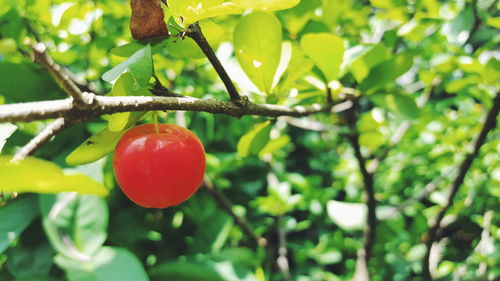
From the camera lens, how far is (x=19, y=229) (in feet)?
3.06

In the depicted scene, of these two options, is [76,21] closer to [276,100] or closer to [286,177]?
[276,100]

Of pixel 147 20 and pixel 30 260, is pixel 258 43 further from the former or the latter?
pixel 30 260

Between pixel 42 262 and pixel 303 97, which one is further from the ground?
pixel 303 97

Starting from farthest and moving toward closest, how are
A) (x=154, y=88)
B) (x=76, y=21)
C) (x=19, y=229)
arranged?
(x=76, y=21)
(x=19, y=229)
(x=154, y=88)

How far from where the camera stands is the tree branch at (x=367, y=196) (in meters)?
1.03

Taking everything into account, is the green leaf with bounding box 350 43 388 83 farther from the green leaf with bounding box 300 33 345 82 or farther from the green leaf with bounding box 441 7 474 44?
the green leaf with bounding box 441 7 474 44

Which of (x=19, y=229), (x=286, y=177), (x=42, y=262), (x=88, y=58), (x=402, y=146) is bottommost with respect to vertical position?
(x=286, y=177)

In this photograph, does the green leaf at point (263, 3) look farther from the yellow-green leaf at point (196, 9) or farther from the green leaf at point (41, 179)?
the green leaf at point (41, 179)

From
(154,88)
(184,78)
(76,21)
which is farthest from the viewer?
(184,78)

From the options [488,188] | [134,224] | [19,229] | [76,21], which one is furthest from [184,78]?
[488,188]

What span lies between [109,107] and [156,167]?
17cm

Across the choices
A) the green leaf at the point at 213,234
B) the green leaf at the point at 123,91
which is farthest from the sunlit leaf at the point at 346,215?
the green leaf at the point at 123,91

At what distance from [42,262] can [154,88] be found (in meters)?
0.73

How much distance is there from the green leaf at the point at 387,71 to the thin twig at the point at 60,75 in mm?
592
